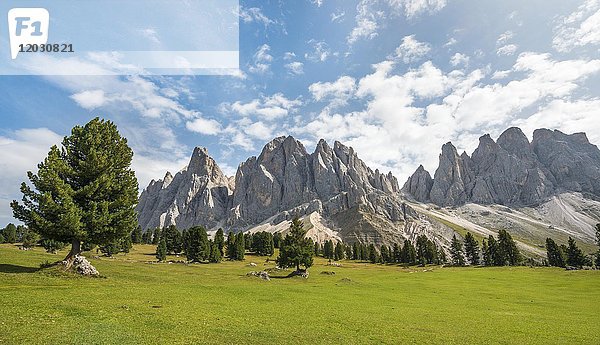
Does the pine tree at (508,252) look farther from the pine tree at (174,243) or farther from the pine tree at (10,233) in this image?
the pine tree at (10,233)

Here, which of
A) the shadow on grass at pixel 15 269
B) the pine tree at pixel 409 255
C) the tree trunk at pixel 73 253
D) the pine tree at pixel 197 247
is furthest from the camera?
the pine tree at pixel 409 255

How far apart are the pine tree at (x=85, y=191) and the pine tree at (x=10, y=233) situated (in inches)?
5370

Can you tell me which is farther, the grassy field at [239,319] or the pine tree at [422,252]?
the pine tree at [422,252]

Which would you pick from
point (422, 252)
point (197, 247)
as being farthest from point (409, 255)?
point (197, 247)

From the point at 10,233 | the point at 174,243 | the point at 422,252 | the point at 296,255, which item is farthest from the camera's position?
the point at 422,252

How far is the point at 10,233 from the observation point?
136 m

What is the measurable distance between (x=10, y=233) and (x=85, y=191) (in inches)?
5591

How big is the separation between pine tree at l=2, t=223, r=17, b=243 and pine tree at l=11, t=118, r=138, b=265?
136 m

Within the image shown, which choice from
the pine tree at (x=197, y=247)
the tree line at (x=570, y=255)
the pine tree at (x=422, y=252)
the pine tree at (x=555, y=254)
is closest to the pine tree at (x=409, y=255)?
the pine tree at (x=422, y=252)

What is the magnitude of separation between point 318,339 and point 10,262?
129 feet

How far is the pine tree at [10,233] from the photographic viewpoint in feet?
441

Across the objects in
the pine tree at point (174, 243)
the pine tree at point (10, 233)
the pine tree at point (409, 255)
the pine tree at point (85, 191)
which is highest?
the pine tree at point (85, 191)

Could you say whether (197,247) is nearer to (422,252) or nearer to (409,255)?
(409,255)

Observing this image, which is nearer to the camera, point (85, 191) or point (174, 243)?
point (85, 191)
